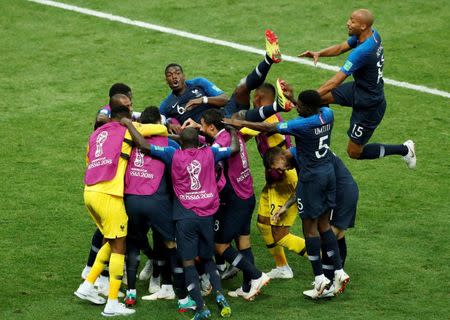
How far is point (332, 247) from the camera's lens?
1276 cm

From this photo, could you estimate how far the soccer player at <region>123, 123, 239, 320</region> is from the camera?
12.2 m

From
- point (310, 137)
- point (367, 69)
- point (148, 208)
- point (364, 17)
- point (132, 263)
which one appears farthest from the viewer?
point (367, 69)

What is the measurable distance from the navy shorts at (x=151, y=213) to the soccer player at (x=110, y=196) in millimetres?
110

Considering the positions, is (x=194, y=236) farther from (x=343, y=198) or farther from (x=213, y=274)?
(x=343, y=198)

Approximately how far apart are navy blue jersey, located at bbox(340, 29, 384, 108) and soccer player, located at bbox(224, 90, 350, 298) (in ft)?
4.96

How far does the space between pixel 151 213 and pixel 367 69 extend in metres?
3.60

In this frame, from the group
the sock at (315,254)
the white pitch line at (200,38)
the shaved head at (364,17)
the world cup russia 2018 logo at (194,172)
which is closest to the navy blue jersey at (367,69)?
the shaved head at (364,17)

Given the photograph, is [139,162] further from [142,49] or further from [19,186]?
[142,49]

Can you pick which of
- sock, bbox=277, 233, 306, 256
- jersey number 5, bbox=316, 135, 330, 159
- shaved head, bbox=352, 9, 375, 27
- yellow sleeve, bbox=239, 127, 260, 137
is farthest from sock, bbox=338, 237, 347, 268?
shaved head, bbox=352, 9, 375, 27

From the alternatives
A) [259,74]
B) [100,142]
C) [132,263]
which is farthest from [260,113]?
[132,263]

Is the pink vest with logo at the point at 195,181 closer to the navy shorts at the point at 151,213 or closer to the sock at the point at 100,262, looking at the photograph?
the navy shorts at the point at 151,213

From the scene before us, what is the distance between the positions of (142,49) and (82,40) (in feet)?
4.00

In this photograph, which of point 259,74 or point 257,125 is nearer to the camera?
point 257,125

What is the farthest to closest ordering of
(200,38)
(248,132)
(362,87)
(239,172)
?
(200,38) → (362,87) → (248,132) → (239,172)
